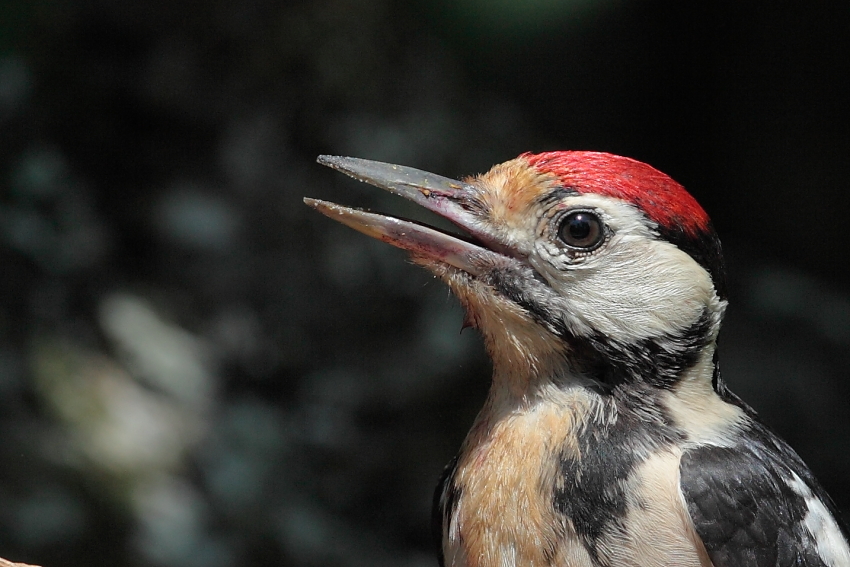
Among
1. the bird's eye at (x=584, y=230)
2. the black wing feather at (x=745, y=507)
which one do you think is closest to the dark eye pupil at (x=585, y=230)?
the bird's eye at (x=584, y=230)

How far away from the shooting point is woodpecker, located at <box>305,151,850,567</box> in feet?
5.81

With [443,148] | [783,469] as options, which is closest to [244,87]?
[443,148]

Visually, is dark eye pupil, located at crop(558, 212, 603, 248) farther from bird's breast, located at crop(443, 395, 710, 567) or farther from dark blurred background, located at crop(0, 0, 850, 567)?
dark blurred background, located at crop(0, 0, 850, 567)

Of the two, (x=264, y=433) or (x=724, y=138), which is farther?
(x=724, y=138)

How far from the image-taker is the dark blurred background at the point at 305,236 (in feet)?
11.0

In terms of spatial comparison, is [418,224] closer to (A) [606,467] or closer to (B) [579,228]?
(B) [579,228]

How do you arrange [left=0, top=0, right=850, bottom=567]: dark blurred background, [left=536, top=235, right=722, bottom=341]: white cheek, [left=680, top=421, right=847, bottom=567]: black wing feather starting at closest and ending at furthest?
[left=680, top=421, right=847, bottom=567]: black wing feather
[left=536, top=235, right=722, bottom=341]: white cheek
[left=0, top=0, right=850, bottom=567]: dark blurred background

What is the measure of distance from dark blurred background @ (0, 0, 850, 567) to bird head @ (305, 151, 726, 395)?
178cm

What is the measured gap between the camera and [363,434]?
372cm

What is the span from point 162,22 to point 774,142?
2.86 metres

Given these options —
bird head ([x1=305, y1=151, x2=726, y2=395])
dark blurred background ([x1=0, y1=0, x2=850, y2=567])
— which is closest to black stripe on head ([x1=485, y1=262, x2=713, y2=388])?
bird head ([x1=305, y1=151, x2=726, y2=395])

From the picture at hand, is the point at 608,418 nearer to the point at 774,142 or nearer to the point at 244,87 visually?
the point at 244,87

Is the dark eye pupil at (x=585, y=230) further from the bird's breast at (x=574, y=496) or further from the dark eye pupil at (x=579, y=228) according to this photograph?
the bird's breast at (x=574, y=496)

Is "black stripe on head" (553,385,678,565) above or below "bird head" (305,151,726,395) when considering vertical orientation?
below
